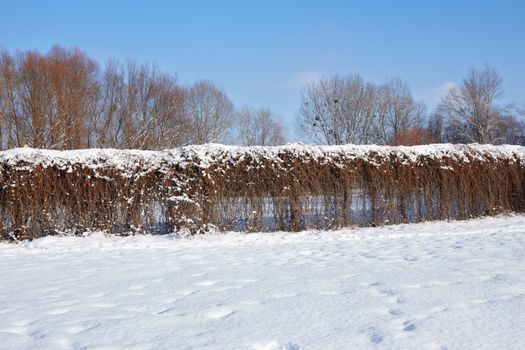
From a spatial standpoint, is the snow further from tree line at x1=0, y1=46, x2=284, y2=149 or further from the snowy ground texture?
tree line at x1=0, y1=46, x2=284, y2=149

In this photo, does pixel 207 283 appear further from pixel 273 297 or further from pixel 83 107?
pixel 83 107

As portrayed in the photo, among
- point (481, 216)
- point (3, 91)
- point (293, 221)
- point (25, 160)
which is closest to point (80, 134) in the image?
point (3, 91)

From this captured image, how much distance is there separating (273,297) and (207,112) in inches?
1298

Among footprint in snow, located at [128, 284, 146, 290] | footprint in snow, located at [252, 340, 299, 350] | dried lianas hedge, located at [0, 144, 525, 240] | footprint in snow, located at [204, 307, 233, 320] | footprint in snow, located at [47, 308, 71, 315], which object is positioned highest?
dried lianas hedge, located at [0, 144, 525, 240]

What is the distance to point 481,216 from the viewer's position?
1079 cm

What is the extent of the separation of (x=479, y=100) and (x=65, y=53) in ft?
113

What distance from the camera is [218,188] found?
29.2 feet

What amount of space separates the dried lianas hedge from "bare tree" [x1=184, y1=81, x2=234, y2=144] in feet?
84.2

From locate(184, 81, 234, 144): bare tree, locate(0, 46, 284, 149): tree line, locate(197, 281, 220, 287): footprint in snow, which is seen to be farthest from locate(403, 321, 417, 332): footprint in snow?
locate(184, 81, 234, 144): bare tree

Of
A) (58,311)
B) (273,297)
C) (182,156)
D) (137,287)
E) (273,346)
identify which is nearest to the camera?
(273,346)

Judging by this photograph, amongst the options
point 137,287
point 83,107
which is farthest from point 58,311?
point 83,107

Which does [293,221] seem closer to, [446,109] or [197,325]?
[197,325]

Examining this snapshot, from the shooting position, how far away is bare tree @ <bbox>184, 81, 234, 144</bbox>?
3486cm

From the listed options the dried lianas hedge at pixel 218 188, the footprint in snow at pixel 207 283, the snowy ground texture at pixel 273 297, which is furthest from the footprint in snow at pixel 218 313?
the dried lianas hedge at pixel 218 188
